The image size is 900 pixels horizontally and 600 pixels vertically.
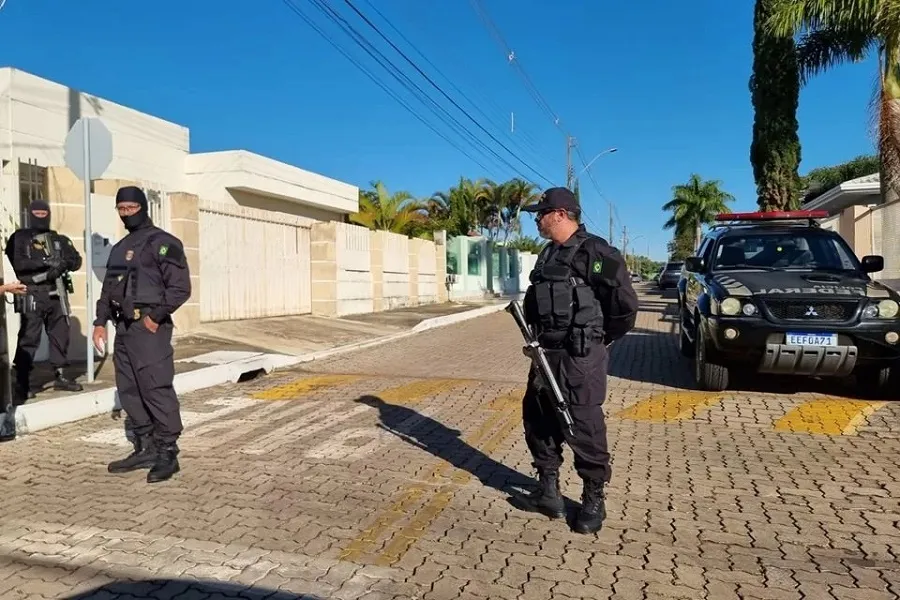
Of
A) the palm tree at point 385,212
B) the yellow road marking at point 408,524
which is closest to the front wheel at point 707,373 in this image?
the yellow road marking at point 408,524

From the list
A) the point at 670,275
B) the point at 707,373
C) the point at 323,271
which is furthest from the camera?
the point at 670,275

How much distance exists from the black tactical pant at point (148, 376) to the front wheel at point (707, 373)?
494cm

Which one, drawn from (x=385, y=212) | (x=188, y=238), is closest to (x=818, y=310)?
(x=188, y=238)

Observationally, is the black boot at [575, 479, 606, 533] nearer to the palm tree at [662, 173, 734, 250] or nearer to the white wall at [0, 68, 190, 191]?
the white wall at [0, 68, 190, 191]

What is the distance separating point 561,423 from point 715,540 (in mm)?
923

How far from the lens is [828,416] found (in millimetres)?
6125

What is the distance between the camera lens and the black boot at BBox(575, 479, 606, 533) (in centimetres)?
357

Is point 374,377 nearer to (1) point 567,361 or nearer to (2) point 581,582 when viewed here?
(1) point 567,361

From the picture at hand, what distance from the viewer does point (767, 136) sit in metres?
17.3

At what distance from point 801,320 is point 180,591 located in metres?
5.54

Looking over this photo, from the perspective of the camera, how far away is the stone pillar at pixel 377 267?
18133mm

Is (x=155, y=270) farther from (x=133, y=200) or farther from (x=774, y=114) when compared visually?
(x=774, y=114)

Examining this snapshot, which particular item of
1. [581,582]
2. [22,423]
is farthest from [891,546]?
[22,423]

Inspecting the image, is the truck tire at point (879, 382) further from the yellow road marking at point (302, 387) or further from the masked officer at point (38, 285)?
the masked officer at point (38, 285)
